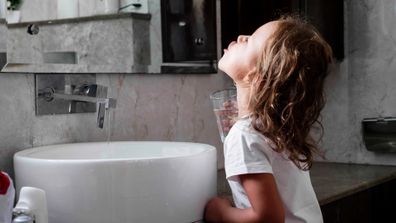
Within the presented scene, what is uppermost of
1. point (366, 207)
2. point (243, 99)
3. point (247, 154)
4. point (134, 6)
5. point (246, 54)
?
point (134, 6)

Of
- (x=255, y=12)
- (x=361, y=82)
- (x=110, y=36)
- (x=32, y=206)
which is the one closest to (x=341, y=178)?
(x=361, y=82)

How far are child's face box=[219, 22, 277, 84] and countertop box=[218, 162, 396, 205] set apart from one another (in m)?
0.41

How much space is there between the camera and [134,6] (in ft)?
5.52

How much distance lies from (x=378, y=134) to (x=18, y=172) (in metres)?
1.42

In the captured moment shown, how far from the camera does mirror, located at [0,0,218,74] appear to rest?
138cm

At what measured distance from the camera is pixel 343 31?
2.24m

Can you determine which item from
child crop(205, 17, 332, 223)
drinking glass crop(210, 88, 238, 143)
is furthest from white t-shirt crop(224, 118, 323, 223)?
drinking glass crop(210, 88, 238, 143)

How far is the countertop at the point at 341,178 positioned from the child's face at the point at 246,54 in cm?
41

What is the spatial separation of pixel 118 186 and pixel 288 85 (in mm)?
408

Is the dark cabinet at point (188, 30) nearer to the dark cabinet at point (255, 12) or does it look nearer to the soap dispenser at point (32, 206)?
the dark cabinet at point (255, 12)

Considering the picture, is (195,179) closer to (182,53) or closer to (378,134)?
(182,53)

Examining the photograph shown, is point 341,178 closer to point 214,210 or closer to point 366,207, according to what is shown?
point 366,207

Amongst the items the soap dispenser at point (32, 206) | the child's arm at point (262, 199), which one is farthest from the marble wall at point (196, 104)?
the child's arm at point (262, 199)

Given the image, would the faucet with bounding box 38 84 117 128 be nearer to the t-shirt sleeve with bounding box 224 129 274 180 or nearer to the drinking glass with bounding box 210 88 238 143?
the drinking glass with bounding box 210 88 238 143
